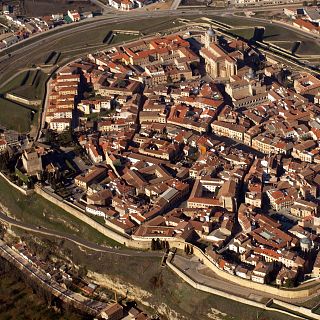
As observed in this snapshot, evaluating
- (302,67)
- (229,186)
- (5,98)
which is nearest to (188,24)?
(302,67)

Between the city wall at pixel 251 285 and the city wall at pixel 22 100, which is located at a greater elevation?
the city wall at pixel 22 100

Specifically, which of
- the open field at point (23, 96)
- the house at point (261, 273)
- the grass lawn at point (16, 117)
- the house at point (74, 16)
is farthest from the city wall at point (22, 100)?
the house at point (261, 273)

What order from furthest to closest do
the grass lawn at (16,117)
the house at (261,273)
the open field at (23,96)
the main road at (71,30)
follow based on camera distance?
the main road at (71,30), the open field at (23,96), the grass lawn at (16,117), the house at (261,273)

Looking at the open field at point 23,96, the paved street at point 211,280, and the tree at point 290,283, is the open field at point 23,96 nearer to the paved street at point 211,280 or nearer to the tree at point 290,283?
the paved street at point 211,280

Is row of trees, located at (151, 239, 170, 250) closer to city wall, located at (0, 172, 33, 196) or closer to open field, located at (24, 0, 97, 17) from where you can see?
city wall, located at (0, 172, 33, 196)

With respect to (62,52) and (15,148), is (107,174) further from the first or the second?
(62,52)

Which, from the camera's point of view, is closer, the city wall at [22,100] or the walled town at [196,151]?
the walled town at [196,151]

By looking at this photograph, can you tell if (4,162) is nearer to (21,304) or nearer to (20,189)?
(20,189)

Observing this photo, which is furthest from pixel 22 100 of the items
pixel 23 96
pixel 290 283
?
pixel 290 283
